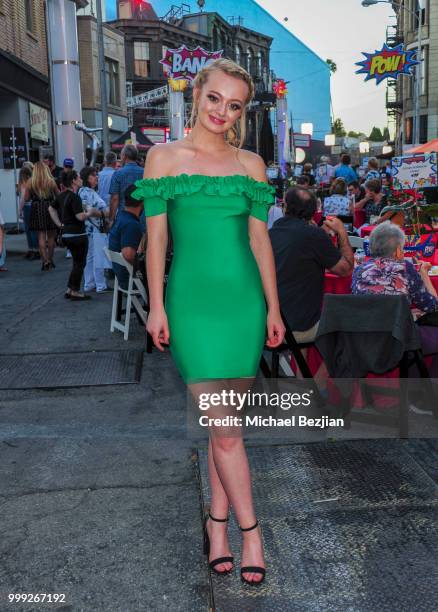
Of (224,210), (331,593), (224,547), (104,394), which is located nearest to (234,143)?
(224,210)

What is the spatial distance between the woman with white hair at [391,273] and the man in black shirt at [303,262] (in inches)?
11.3

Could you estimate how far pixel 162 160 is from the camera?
8.64ft

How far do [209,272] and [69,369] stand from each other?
4002 mm

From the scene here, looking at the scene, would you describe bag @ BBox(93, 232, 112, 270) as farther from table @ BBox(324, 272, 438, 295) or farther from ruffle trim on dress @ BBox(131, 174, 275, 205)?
ruffle trim on dress @ BBox(131, 174, 275, 205)

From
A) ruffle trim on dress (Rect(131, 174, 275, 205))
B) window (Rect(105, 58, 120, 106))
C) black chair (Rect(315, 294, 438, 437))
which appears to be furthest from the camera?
window (Rect(105, 58, 120, 106))

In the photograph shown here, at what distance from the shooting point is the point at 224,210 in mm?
2598

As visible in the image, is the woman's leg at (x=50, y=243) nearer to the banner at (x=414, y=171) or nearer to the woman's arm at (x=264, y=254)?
the banner at (x=414, y=171)

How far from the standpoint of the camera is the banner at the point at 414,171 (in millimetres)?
7555

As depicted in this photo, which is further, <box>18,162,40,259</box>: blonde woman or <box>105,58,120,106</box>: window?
<box>105,58,120,106</box>: window

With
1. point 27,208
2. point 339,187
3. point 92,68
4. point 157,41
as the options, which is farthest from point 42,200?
point 157,41

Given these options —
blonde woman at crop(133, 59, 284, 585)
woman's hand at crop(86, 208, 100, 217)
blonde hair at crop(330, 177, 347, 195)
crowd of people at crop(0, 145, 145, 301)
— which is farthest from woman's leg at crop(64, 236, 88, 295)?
blonde woman at crop(133, 59, 284, 585)

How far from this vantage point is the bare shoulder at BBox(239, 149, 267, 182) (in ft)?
9.04

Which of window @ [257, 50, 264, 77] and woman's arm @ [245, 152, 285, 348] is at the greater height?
window @ [257, 50, 264, 77]

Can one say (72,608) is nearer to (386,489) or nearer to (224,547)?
(224,547)
